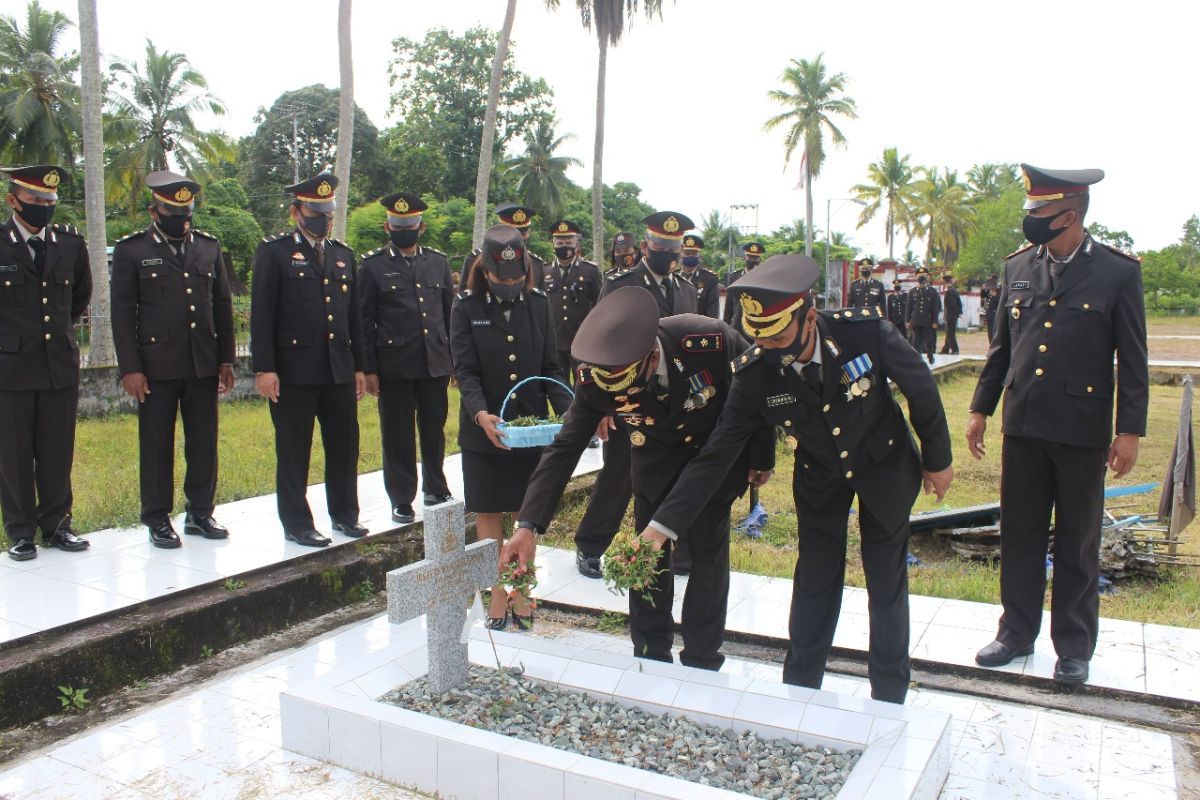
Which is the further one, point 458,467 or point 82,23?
point 82,23

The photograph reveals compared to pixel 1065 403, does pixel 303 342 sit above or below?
above

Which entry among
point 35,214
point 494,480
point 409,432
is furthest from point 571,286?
point 35,214

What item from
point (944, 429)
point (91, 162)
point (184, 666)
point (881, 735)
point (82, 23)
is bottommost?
point (184, 666)

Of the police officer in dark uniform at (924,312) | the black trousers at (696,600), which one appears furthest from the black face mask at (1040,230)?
the police officer in dark uniform at (924,312)

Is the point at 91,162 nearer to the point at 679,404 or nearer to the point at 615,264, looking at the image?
the point at 615,264

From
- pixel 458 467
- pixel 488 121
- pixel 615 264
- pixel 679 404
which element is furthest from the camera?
pixel 488 121

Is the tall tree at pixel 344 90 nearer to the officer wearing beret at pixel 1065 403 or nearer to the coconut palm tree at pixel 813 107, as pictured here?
the officer wearing beret at pixel 1065 403

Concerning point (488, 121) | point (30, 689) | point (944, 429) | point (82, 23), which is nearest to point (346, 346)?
point (30, 689)

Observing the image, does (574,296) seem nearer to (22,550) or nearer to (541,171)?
(22,550)

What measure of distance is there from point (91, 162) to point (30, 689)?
9498 millimetres

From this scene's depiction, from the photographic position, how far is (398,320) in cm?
578

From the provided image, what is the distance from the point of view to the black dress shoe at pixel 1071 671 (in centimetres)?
364

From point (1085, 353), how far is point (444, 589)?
259cm

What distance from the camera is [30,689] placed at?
3.61m
